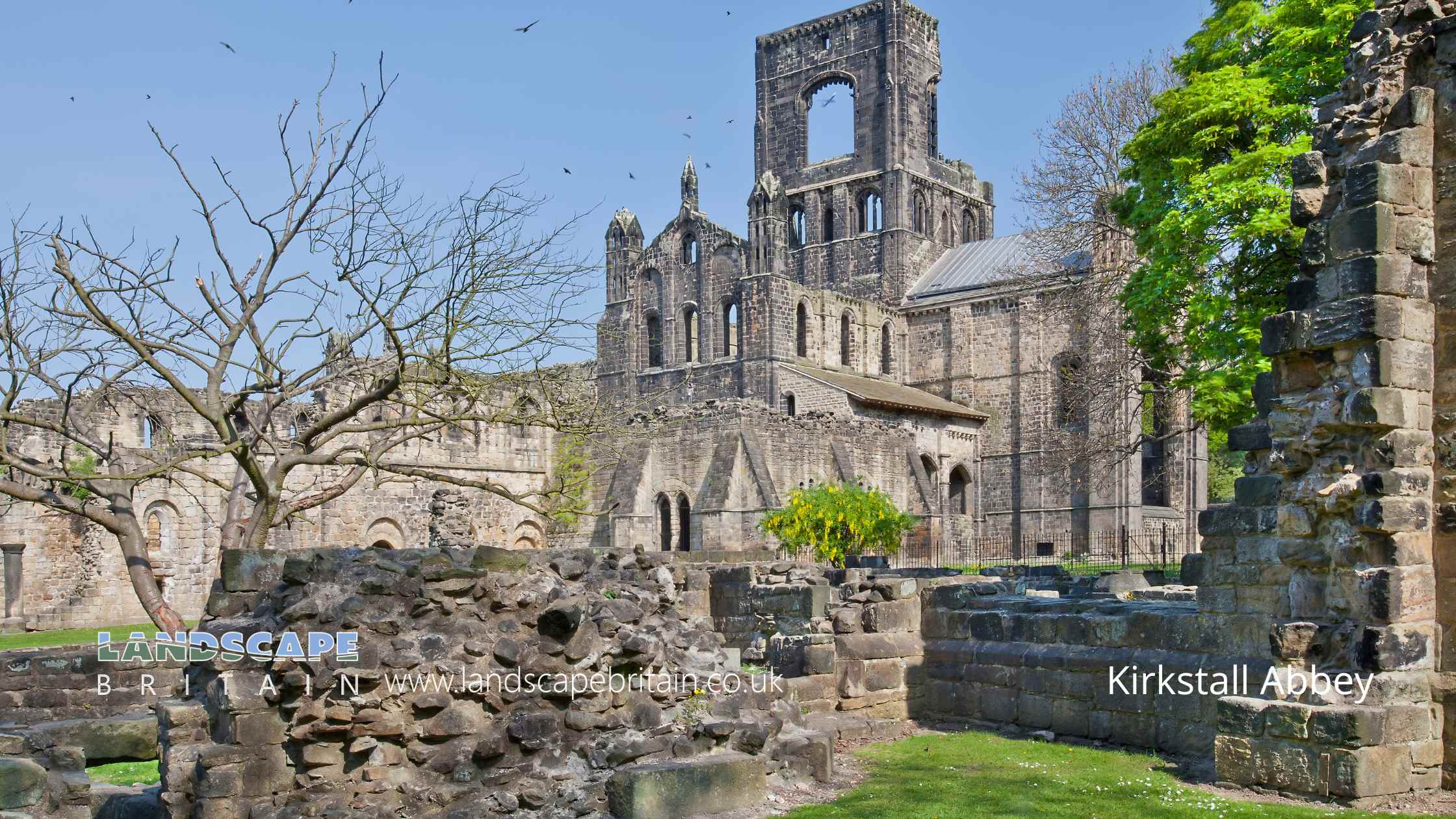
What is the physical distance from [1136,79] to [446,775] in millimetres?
24172

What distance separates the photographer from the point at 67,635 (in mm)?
22312

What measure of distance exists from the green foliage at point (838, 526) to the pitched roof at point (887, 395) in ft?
30.7

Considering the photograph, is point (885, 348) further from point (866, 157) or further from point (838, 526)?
point (838, 526)

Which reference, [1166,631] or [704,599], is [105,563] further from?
[1166,631]

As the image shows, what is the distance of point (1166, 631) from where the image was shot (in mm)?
9320

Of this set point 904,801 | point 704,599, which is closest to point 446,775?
point 904,801

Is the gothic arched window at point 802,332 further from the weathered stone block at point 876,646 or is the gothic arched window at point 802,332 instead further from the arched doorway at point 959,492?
the weathered stone block at point 876,646

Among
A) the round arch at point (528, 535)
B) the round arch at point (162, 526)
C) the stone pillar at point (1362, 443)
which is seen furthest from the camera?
the round arch at point (528, 535)

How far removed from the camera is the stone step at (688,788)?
7281 millimetres

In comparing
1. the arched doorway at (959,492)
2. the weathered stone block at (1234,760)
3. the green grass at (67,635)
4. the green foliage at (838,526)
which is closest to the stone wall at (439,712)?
the weathered stone block at (1234,760)

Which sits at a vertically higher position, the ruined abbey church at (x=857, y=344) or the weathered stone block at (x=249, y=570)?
the ruined abbey church at (x=857, y=344)

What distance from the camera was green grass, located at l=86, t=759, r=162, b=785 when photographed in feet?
30.4

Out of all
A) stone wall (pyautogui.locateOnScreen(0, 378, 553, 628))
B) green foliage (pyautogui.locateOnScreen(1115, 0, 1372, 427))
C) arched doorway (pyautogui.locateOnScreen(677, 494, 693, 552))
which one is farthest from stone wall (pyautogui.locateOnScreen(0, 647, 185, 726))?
arched doorway (pyautogui.locateOnScreen(677, 494, 693, 552))

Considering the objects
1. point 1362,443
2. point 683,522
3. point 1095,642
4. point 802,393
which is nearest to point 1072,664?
point 1095,642
